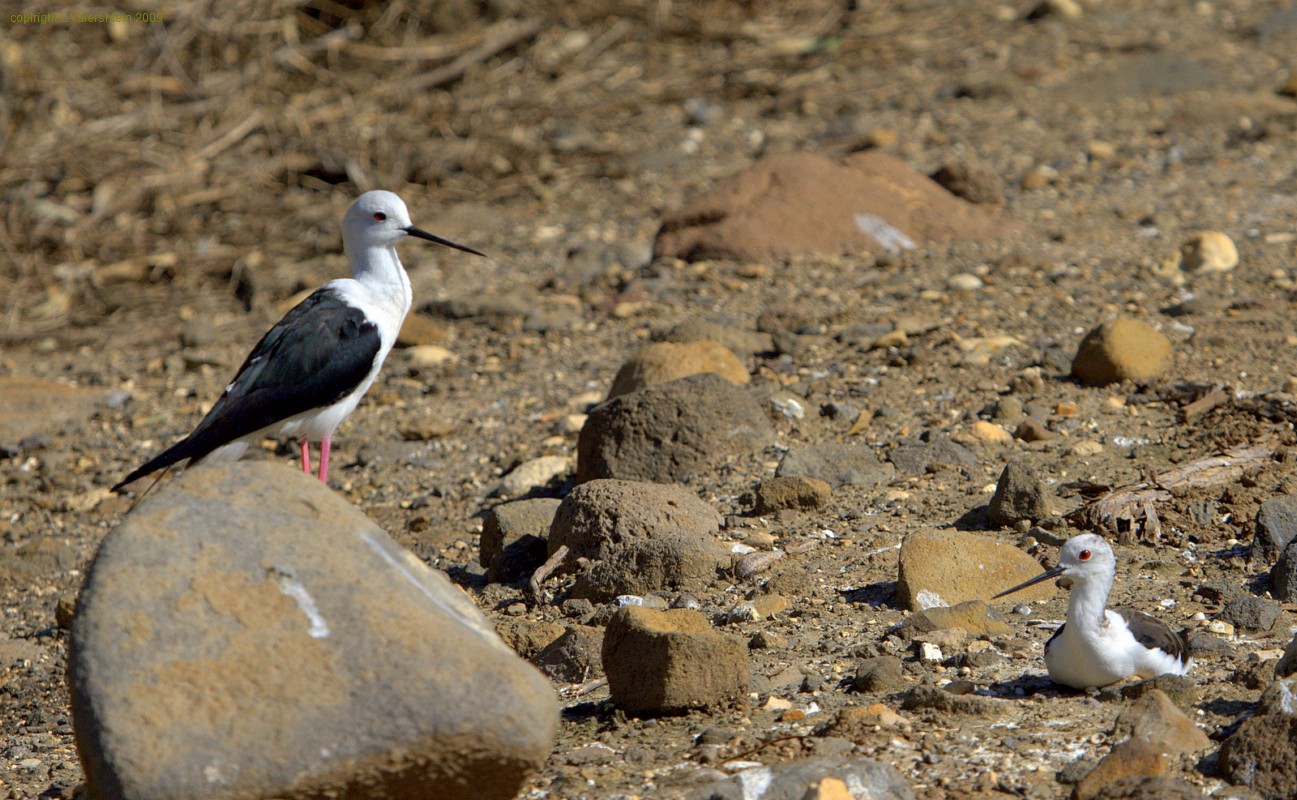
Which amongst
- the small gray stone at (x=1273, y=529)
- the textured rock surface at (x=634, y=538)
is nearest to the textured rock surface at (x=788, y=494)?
the textured rock surface at (x=634, y=538)

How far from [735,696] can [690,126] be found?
657cm

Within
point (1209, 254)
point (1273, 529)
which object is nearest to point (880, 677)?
point (1273, 529)

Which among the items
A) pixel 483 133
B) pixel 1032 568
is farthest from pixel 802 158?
pixel 1032 568

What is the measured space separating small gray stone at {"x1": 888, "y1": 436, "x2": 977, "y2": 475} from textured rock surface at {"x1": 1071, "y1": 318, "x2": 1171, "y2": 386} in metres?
0.72

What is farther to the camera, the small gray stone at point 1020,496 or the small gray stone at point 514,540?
the small gray stone at point 514,540

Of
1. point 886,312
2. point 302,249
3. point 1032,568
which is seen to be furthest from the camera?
point 302,249

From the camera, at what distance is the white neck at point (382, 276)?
4.86 metres

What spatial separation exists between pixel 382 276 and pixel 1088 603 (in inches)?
104

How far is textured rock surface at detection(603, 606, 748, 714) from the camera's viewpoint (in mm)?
3295

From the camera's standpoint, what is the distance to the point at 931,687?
3.28 metres

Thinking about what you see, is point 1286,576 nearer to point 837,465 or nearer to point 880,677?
point 880,677

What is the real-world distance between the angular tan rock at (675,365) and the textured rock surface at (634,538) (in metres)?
0.88

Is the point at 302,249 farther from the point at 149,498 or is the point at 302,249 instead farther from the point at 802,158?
the point at 149,498

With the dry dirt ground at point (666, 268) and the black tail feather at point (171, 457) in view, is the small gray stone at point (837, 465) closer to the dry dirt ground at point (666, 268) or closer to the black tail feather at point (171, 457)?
the dry dirt ground at point (666, 268)
